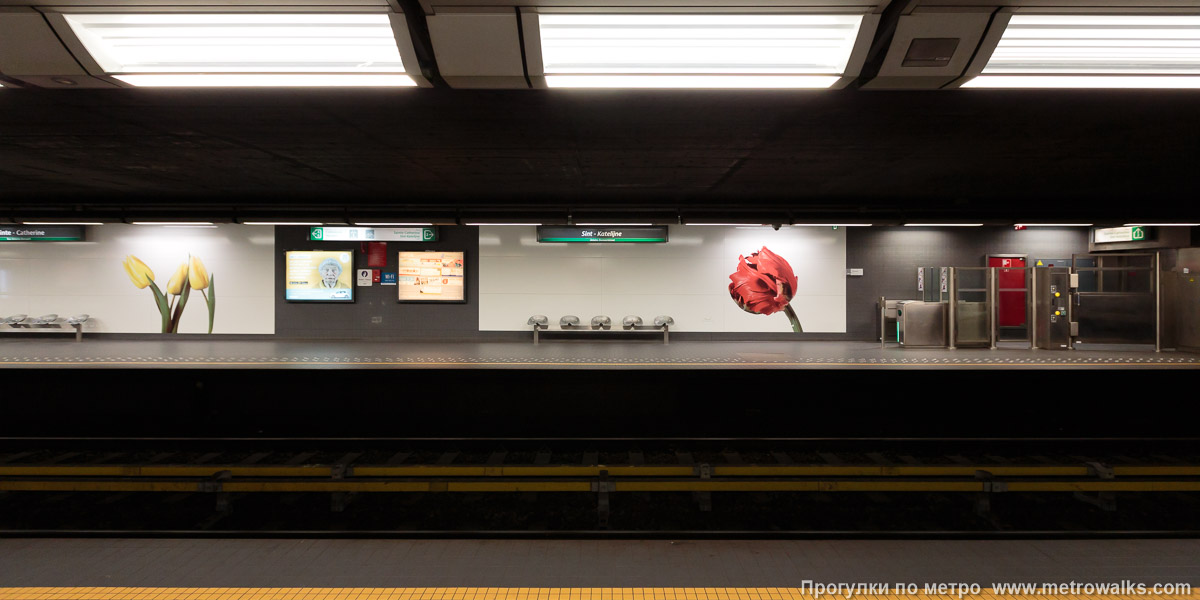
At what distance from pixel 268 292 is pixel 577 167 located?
23.4 ft

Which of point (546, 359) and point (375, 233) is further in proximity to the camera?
point (375, 233)

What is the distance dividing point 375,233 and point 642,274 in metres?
4.68

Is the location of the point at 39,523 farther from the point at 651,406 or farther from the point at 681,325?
the point at 681,325

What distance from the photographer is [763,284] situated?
942 cm

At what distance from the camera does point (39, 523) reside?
4137mm

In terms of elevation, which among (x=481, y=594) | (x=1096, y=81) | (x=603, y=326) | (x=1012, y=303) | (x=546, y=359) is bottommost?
(x=481, y=594)

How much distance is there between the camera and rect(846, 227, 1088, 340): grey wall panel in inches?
376

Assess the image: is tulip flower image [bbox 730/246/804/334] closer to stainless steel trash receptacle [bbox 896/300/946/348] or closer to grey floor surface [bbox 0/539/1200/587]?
stainless steel trash receptacle [bbox 896/300/946/348]

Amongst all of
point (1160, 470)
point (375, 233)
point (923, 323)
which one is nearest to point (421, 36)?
point (1160, 470)

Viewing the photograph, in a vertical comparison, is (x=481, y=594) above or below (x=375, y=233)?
below

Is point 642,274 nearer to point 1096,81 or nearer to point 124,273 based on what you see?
point 1096,81

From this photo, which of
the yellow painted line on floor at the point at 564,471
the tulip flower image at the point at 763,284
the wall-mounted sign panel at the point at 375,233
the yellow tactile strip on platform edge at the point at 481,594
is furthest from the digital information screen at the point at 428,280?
the yellow tactile strip on platform edge at the point at 481,594

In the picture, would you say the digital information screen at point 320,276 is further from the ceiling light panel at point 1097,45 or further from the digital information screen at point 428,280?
the ceiling light panel at point 1097,45

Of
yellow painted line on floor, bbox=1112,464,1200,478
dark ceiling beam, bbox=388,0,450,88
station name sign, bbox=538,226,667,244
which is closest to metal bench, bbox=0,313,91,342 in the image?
station name sign, bbox=538,226,667,244
